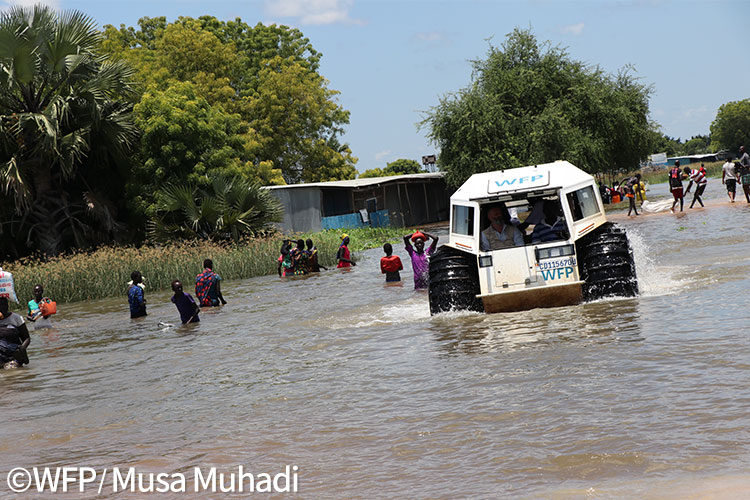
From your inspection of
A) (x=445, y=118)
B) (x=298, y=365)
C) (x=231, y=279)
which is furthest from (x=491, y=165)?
(x=298, y=365)

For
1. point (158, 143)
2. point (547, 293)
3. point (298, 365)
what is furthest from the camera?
point (158, 143)

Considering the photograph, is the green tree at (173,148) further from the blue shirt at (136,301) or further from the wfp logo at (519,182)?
the wfp logo at (519,182)

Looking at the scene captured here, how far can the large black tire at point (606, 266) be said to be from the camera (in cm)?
1241

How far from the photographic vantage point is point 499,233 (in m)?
13.2

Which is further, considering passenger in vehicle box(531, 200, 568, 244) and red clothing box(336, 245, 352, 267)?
red clothing box(336, 245, 352, 267)

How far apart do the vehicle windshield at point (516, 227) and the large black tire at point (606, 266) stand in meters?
0.45

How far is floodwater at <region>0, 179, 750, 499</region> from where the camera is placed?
600 centimetres

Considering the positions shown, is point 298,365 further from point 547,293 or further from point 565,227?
point 565,227

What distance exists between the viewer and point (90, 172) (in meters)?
38.2

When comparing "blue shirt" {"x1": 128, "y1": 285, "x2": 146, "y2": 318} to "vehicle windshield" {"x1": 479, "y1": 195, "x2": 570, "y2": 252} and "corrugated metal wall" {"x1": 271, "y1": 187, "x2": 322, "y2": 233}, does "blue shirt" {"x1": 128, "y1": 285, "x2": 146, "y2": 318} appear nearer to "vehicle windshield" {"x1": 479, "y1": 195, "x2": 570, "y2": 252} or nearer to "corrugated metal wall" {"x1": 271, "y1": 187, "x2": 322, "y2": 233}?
"vehicle windshield" {"x1": 479, "y1": 195, "x2": 570, "y2": 252}

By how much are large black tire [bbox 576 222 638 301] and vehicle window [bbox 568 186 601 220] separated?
393 mm

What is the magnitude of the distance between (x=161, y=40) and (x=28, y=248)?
80.7 feet

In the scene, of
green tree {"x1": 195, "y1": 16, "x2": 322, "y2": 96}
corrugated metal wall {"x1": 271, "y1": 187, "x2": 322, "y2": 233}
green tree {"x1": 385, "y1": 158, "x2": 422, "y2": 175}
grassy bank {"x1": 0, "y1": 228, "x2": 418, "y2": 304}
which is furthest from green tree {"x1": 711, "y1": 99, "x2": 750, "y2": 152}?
grassy bank {"x1": 0, "y1": 228, "x2": 418, "y2": 304}

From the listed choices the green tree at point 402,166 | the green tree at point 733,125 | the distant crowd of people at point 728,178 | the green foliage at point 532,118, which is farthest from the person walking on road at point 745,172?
the green tree at point 733,125
